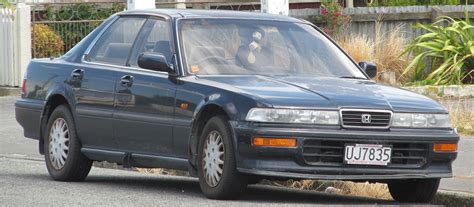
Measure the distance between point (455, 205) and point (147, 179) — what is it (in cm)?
318

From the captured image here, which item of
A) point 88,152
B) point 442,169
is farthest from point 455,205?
point 88,152

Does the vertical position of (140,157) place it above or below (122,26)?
below

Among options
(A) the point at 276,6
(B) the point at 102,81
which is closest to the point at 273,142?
(B) the point at 102,81

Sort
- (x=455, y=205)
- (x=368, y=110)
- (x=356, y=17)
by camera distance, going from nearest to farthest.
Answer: (x=368, y=110) → (x=455, y=205) → (x=356, y=17)

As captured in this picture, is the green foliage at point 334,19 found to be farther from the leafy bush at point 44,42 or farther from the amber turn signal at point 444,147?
the amber turn signal at point 444,147

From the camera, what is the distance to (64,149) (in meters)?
11.7

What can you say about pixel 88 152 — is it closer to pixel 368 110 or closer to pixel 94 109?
pixel 94 109

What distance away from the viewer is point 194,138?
33.1ft

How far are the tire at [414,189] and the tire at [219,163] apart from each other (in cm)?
138

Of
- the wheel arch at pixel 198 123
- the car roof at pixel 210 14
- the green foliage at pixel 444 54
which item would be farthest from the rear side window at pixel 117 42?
the green foliage at pixel 444 54

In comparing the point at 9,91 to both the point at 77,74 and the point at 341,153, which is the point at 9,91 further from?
the point at 341,153

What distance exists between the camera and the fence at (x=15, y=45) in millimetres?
22969

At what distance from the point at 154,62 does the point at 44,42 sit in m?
13.6

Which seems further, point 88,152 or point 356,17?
point 356,17
